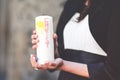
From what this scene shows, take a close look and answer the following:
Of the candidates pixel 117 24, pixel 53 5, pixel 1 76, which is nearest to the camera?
pixel 117 24

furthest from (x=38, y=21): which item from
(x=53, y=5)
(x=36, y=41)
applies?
(x=53, y=5)

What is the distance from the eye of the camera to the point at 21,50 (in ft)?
17.0

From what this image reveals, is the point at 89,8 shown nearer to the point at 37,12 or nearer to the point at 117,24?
the point at 117,24

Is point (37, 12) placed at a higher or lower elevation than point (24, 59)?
higher

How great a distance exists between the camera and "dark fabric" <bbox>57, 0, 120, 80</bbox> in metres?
2.19

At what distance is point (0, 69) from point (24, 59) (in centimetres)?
178

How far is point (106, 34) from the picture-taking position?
228 centimetres

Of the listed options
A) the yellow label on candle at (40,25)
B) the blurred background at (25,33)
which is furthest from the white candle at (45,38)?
the blurred background at (25,33)

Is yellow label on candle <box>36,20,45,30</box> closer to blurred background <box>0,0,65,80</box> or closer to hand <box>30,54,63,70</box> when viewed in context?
hand <box>30,54,63,70</box>

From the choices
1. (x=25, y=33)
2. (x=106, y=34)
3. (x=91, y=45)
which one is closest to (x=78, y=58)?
(x=91, y=45)

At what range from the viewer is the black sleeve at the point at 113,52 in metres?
2.18

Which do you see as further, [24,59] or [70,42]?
[24,59]

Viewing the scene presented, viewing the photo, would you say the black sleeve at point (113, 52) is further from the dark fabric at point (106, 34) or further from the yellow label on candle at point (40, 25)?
the yellow label on candle at point (40, 25)

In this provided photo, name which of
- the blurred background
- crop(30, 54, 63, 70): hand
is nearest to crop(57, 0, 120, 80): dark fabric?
crop(30, 54, 63, 70): hand
